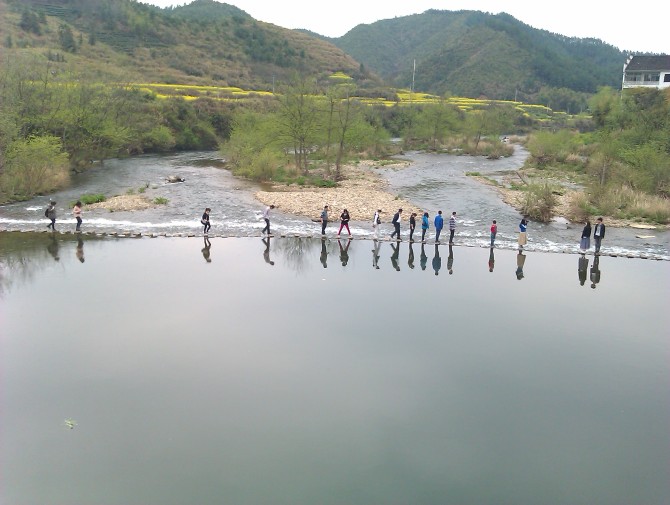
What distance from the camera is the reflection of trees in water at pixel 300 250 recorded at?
71.3 ft

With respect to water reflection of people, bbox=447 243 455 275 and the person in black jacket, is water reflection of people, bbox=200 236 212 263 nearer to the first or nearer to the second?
water reflection of people, bbox=447 243 455 275

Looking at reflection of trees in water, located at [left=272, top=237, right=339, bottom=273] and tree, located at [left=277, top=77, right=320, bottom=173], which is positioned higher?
tree, located at [left=277, top=77, right=320, bottom=173]

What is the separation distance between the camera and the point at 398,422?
10945 millimetres

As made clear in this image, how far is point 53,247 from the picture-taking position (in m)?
23.1

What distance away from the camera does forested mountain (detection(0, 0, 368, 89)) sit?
9581 cm

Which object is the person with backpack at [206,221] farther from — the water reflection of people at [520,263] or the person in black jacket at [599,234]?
the person in black jacket at [599,234]

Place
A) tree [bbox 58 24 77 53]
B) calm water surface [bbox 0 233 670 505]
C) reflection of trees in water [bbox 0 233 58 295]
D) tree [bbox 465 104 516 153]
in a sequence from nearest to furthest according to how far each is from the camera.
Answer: calm water surface [bbox 0 233 670 505] → reflection of trees in water [bbox 0 233 58 295] → tree [bbox 465 104 516 153] → tree [bbox 58 24 77 53]

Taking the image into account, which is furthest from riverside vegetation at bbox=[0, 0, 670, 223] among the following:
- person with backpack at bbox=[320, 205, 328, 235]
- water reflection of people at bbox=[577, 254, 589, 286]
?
person with backpack at bbox=[320, 205, 328, 235]

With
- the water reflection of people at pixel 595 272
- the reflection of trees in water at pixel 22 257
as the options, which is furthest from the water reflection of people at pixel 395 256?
the reflection of trees in water at pixel 22 257

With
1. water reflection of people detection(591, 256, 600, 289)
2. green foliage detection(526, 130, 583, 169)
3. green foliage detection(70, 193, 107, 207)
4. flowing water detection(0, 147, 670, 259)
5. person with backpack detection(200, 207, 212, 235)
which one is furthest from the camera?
green foliage detection(526, 130, 583, 169)

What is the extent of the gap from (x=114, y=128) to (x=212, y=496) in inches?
1792

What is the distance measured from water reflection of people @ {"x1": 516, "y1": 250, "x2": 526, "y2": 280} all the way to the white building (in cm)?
6287

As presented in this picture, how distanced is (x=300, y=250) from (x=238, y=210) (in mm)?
9563

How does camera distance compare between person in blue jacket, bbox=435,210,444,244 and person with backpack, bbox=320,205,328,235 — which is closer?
person in blue jacket, bbox=435,210,444,244
